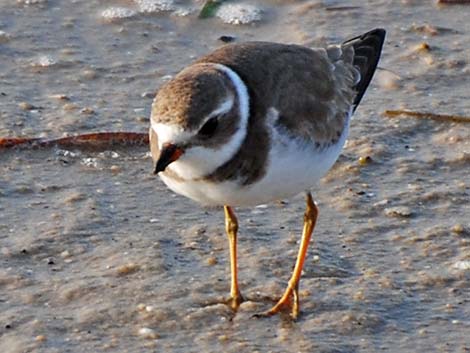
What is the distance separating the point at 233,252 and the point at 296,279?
26 centimetres

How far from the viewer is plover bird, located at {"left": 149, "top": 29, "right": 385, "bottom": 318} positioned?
14.0 ft

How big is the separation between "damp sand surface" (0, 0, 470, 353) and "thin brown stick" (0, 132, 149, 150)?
43 millimetres

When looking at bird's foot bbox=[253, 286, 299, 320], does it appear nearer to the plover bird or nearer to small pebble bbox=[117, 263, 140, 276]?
the plover bird

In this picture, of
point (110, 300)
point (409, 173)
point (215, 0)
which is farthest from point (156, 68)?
point (110, 300)

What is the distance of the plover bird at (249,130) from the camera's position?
14.0 feet

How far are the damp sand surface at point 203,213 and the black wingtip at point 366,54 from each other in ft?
1.44

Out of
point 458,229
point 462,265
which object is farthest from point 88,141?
point 462,265

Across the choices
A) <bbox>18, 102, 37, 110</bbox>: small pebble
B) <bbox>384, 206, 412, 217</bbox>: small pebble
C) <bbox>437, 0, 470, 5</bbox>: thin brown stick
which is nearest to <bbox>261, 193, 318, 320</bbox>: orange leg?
<bbox>384, 206, 412, 217</bbox>: small pebble

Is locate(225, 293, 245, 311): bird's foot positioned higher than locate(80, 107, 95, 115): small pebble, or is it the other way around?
locate(225, 293, 245, 311): bird's foot

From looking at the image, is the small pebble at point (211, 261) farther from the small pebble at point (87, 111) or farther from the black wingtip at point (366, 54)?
the small pebble at point (87, 111)

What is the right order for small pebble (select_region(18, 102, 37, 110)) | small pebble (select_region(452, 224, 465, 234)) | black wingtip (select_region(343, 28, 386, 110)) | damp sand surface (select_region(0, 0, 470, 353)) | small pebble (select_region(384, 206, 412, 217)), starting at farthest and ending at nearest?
small pebble (select_region(18, 102, 37, 110)), black wingtip (select_region(343, 28, 386, 110)), small pebble (select_region(384, 206, 412, 217)), small pebble (select_region(452, 224, 465, 234)), damp sand surface (select_region(0, 0, 470, 353))

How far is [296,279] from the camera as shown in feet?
16.0

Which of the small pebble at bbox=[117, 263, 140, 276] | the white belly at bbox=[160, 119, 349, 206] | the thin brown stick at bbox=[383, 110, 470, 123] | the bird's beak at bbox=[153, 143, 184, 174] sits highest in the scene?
the bird's beak at bbox=[153, 143, 184, 174]

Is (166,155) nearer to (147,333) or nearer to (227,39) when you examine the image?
(147,333)
